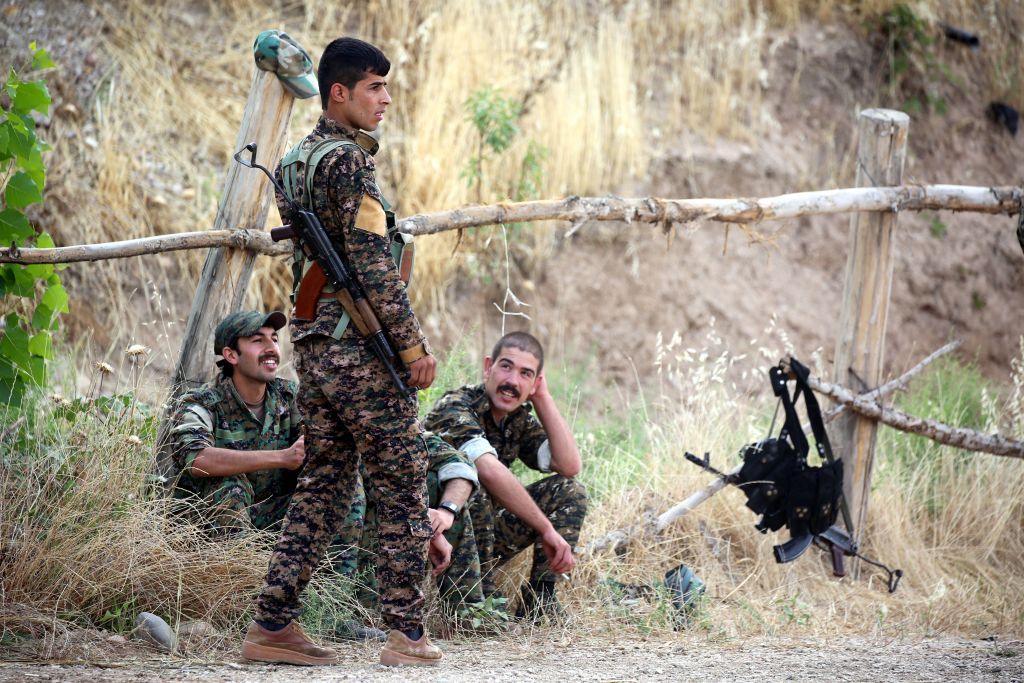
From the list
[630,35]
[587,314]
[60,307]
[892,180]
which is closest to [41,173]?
[60,307]

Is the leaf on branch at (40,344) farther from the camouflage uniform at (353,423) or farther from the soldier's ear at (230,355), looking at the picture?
the camouflage uniform at (353,423)

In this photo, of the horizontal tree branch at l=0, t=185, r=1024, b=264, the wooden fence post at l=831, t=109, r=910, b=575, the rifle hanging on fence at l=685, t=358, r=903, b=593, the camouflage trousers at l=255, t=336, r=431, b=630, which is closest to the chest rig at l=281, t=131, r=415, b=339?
the camouflage trousers at l=255, t=336, r=431, b=630

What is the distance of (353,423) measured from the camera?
133 inches

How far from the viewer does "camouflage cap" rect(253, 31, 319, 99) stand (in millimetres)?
4320

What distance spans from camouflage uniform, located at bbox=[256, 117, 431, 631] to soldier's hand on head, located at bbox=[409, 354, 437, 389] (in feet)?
0.17

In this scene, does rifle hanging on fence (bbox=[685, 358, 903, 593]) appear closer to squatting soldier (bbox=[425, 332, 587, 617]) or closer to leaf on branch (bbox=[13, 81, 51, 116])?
squatting soldier (bbox=[425, 332, 587, 617])

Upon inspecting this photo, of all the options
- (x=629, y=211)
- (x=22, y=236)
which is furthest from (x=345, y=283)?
(x=629, y=211)

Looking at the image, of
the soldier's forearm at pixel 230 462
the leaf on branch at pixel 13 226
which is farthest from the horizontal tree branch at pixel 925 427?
the leaf on branch at pixel 13 226

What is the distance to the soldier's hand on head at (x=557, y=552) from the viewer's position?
14.3 ft

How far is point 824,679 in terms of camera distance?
11.9 ft

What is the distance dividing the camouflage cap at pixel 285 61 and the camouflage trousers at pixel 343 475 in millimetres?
1407

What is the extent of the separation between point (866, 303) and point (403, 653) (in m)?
3.00

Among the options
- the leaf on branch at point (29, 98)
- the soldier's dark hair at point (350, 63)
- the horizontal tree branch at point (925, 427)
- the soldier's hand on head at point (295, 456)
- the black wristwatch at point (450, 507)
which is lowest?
the black wristwatch at point (450, 507)

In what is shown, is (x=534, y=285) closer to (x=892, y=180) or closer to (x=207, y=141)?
(x=207, y=141)
